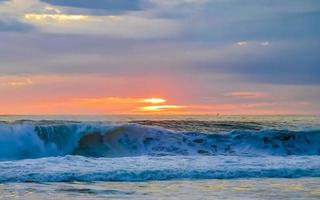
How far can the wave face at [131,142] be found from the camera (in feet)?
79.4

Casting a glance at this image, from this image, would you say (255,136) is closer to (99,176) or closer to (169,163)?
(169,163)

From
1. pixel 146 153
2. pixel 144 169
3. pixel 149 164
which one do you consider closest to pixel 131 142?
pixel 146 153

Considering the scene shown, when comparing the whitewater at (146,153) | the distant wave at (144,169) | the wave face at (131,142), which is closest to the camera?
the distant wave at (144,169)

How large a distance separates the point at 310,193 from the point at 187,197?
2.59m

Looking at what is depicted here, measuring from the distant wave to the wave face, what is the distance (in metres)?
5.90

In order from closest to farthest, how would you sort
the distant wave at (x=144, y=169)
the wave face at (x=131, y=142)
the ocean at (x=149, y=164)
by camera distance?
the ocean at (x=149, y=164) < the distant wave at (x=144, y=169) < the wave face at (x=131, y=142)

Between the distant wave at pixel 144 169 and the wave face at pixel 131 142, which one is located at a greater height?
the wave face at pixel 131 142

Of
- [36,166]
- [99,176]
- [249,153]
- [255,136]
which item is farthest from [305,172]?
[255,136]

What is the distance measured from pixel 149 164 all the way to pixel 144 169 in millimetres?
1239

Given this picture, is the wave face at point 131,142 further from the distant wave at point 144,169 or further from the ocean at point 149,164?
the distant wave at point 144,169

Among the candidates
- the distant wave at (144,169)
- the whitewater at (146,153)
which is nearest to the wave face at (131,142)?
the whitewater at (146,153)

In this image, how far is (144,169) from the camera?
16062mm

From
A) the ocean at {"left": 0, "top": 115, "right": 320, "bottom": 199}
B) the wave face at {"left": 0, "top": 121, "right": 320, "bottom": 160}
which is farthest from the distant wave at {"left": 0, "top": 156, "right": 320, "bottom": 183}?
the wave face at {"left": 0, "top": 121, "right": 320, "bottom": 160}

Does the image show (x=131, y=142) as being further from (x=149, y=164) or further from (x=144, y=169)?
(x=144, y=169)
